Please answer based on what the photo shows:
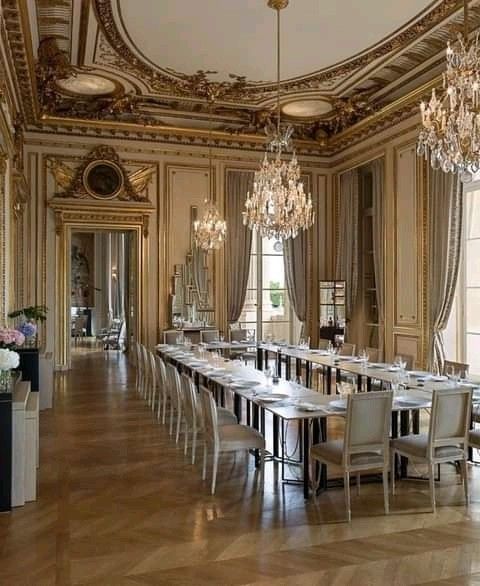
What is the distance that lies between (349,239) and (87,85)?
19.2 ft

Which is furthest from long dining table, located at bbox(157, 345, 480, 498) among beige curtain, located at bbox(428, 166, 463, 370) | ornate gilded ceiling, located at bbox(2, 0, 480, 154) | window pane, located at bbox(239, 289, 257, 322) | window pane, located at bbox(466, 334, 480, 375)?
window pane, located at bbox(239, 289, 257, 322)

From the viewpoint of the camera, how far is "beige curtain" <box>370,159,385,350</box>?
10.5m

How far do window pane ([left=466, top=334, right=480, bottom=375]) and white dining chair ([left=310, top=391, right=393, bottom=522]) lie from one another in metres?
5.14

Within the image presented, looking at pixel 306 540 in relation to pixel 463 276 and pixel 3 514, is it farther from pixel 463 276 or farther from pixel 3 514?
pixel 463 276

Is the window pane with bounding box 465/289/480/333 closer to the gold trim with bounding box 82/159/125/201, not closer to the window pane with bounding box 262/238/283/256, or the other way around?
the window pane with bounding box 262/238/283/256

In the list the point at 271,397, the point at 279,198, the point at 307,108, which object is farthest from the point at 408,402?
the point at 307,108

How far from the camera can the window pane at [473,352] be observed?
8625 mm

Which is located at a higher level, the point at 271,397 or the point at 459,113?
the point at 459,113

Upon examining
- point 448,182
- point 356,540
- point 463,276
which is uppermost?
point 448,182

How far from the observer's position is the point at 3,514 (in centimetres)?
400

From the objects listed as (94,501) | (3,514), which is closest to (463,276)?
(94,501)

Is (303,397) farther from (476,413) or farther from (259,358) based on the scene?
(259,358)

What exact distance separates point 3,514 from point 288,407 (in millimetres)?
2216

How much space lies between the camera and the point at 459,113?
4.77m
